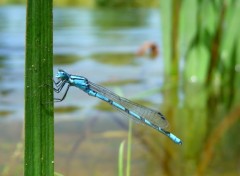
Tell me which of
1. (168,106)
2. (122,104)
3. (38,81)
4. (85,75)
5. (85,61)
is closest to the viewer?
(38,81)

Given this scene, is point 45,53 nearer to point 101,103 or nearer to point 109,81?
point 101,103

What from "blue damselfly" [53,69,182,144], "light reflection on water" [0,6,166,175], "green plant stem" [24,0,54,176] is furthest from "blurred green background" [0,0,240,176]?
"green plant stem" [24,0,54,176]

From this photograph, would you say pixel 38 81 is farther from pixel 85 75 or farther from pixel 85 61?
pixel 85 61

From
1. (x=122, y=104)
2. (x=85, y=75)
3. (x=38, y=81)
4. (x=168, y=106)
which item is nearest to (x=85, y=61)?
(x=85, y=75)

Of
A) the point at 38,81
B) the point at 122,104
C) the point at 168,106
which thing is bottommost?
the point at 168,106

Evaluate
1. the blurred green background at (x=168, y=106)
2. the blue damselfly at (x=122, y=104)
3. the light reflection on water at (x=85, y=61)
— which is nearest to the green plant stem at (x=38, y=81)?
the blue damselfly at (x=122, y=104)

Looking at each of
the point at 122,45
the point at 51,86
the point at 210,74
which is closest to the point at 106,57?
the point at 122,45
